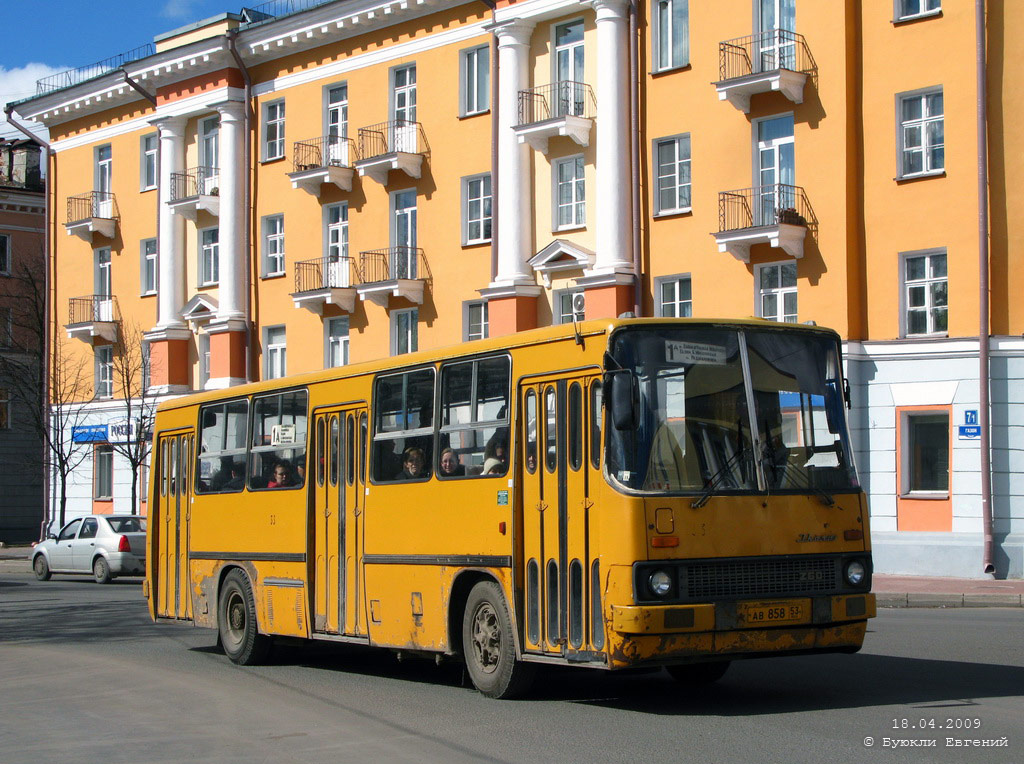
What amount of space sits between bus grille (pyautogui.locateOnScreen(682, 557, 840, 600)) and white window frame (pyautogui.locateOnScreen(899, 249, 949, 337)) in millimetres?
17590

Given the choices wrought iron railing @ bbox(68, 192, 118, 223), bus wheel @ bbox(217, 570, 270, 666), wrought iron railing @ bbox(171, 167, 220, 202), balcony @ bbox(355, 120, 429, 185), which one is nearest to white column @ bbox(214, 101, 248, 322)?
wrought iron railing @ bbox(171, 167, 220, 202)

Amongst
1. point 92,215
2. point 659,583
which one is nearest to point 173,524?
point 659,583

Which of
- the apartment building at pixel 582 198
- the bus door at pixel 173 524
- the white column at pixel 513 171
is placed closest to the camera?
the bus door at pixel 173 524

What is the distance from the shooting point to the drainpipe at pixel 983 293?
85.3 feet

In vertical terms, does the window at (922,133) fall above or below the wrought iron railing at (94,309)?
above

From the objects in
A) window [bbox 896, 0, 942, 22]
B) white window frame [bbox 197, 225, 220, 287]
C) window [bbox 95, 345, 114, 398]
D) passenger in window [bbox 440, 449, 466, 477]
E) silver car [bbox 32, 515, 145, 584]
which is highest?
window [bbox 896, 0, 942, 22]

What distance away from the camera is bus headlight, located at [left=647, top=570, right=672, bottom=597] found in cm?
995

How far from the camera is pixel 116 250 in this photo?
150 ft

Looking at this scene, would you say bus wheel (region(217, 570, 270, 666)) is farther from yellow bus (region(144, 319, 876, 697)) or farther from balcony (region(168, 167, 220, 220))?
balcony (region(168, 167, 220, 220))

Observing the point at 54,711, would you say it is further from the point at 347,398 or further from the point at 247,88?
the point at 247,88

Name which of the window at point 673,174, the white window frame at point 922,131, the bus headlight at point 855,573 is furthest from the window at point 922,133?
the bus headlight at point 855,573

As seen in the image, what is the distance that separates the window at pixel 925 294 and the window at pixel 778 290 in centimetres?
231

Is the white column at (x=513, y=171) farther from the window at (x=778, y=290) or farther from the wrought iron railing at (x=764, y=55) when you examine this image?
the window at (x=778, y=290)

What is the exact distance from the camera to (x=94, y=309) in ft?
152
